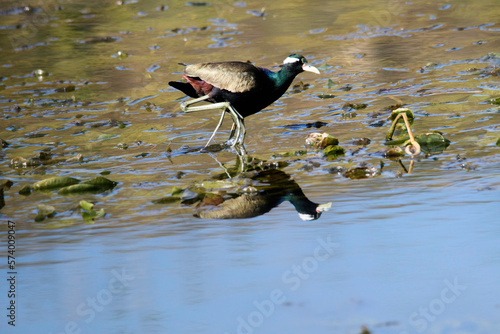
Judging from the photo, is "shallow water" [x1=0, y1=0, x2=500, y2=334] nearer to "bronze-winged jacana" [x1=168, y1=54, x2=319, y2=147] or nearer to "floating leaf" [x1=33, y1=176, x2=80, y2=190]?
"floating leaf" [x1=33, y1=176, x2=80, y2=190]

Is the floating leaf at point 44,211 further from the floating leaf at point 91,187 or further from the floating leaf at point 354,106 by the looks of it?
the floating leaf at point 354,106

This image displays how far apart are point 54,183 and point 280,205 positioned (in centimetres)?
180

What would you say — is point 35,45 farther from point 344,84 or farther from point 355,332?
point 355,332

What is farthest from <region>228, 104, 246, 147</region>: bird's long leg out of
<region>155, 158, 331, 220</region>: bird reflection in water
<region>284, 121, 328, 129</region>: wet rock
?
<region>155, 158, 331, 220</region>: bird reflection in water

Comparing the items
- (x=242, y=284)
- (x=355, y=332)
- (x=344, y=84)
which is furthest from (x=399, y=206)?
(x=344, y=84)

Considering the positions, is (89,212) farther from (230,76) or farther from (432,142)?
(432,142)

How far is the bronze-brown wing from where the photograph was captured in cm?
620

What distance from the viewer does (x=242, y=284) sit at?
139 inches

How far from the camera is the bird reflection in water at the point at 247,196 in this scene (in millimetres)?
4590

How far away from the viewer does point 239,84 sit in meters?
6.20

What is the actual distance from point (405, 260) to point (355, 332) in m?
0.76

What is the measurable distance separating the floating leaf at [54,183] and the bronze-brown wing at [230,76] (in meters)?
1.51

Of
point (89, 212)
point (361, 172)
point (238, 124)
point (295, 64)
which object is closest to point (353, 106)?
point (295, 64)

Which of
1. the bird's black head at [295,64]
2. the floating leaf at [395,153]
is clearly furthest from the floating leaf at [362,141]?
the bird's black head at [295,64]
